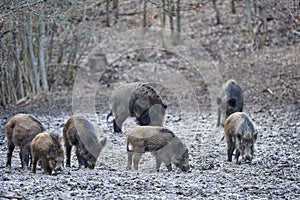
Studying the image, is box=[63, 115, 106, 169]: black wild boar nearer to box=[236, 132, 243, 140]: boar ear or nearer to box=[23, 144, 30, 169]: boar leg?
box=[23, 144, 30, 169]: boar leg

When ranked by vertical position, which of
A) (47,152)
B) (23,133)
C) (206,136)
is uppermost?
(23,133)

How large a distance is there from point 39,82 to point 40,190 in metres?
14.4

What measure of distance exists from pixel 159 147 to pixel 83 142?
48.3 inches

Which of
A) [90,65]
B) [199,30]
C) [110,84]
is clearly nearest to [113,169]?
[110,84]

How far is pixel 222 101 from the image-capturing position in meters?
16.0

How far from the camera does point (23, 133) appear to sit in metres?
10.7

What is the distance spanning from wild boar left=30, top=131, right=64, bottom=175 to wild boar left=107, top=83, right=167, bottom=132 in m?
4.96

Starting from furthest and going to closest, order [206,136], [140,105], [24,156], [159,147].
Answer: [140,105] → [206,136] → [159,147] → [24,156]

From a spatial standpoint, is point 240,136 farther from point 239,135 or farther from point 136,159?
point 136,159

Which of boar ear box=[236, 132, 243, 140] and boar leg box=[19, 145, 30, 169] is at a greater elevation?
boar ear box=[236, 132, 243, 140]

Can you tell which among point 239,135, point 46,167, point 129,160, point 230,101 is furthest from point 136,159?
point 230,101

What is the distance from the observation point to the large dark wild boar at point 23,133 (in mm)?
10641

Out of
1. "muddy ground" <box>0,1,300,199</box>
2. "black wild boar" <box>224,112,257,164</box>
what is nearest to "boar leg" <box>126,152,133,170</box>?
"muddy ground" <box>0,1,300,199</box>

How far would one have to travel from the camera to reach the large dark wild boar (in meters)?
10.6
